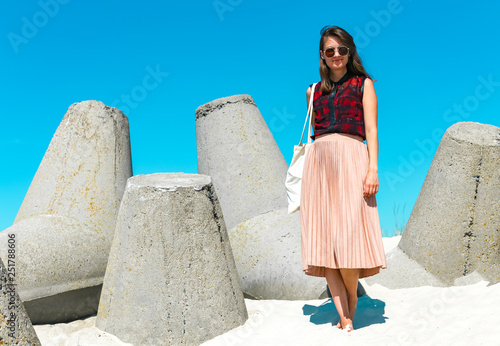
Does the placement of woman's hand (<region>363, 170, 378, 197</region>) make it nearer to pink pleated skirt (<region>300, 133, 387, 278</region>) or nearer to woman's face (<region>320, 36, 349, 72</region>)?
pink pleated skirt (<region>300, 133, 387, 278</region>)

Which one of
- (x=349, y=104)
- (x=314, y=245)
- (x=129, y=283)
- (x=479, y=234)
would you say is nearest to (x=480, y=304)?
(x=479, y=234)

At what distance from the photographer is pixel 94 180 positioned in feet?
16.1

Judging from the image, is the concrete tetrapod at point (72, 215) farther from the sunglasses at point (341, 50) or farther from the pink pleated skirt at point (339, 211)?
the sunglasses at point (341, 50)

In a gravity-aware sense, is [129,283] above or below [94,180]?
below

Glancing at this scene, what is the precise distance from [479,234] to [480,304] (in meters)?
0.98

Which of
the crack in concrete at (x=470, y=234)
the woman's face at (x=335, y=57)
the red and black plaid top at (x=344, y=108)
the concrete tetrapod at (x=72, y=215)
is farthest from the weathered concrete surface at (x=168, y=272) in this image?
the crack in concrete at (x=470, y=234)

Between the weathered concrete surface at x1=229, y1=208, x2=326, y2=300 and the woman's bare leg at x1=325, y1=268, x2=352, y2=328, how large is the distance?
3.11 ft

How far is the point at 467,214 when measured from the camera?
14.4ft

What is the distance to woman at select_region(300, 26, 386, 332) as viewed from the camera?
3170mm

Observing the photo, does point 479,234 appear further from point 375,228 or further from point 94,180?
point 94,180

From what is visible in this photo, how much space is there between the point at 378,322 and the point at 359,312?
1.00 ft
